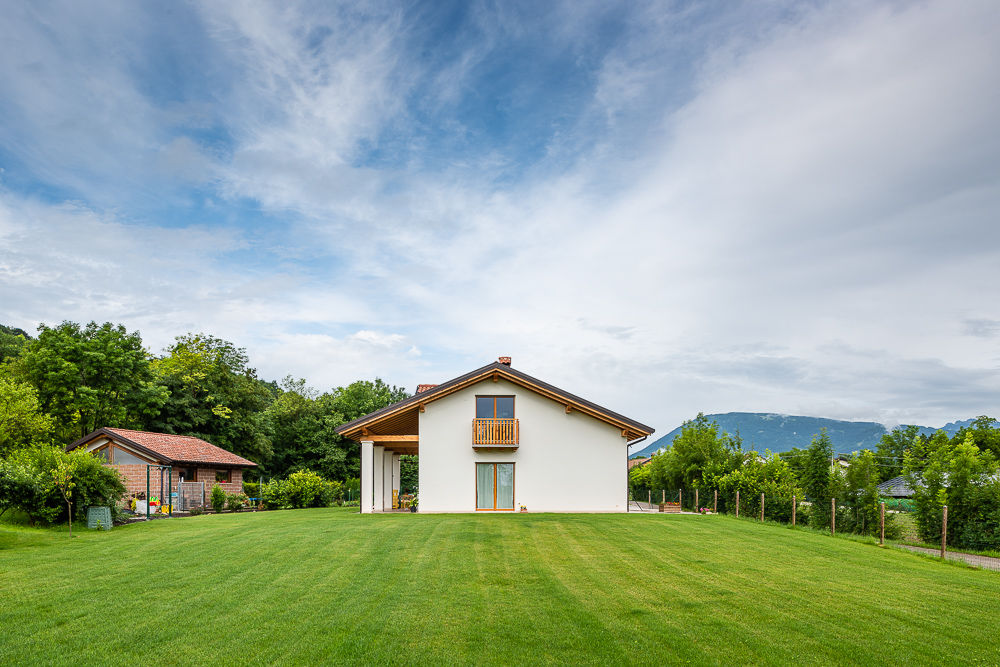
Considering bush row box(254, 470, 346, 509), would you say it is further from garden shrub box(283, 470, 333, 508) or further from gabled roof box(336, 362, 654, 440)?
gabled roof box(336, 362, 654, 440)

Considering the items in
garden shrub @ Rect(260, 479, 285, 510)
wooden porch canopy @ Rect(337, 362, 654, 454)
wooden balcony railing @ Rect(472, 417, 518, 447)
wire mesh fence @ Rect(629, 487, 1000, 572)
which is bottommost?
garden shrub @ Rect(260, 479, 285, 510)

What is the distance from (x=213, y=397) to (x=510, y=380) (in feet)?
81.3

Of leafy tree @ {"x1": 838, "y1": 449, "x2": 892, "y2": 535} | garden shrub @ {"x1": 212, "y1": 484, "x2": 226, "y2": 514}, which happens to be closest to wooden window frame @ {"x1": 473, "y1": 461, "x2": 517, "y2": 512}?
leafy tree @ {"x1": 838, "y1": 449, "x2": 892, "y2": 535}

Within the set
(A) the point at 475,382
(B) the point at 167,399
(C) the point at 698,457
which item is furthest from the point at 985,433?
(B) the point at 167,399

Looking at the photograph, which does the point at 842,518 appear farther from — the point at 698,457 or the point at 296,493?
the point at 296,493

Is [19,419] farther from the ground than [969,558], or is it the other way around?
[19,419]

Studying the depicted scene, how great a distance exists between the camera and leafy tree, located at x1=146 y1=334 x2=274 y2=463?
136 ft

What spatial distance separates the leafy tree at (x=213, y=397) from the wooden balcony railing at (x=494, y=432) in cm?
2333

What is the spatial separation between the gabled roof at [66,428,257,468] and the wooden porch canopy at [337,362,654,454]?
9.36 metres

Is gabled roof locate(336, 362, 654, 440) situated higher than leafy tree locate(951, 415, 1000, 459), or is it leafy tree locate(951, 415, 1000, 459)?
gabled roof locate(336, 362, 654, 440)

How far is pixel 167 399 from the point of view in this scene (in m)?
39.8

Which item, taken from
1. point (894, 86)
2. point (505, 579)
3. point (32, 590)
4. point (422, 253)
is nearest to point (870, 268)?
point (894, 86)

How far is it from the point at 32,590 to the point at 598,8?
17112mm

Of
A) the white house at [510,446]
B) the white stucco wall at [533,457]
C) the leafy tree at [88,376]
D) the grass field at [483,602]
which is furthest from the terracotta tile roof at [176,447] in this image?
the grass field at [483,602]
